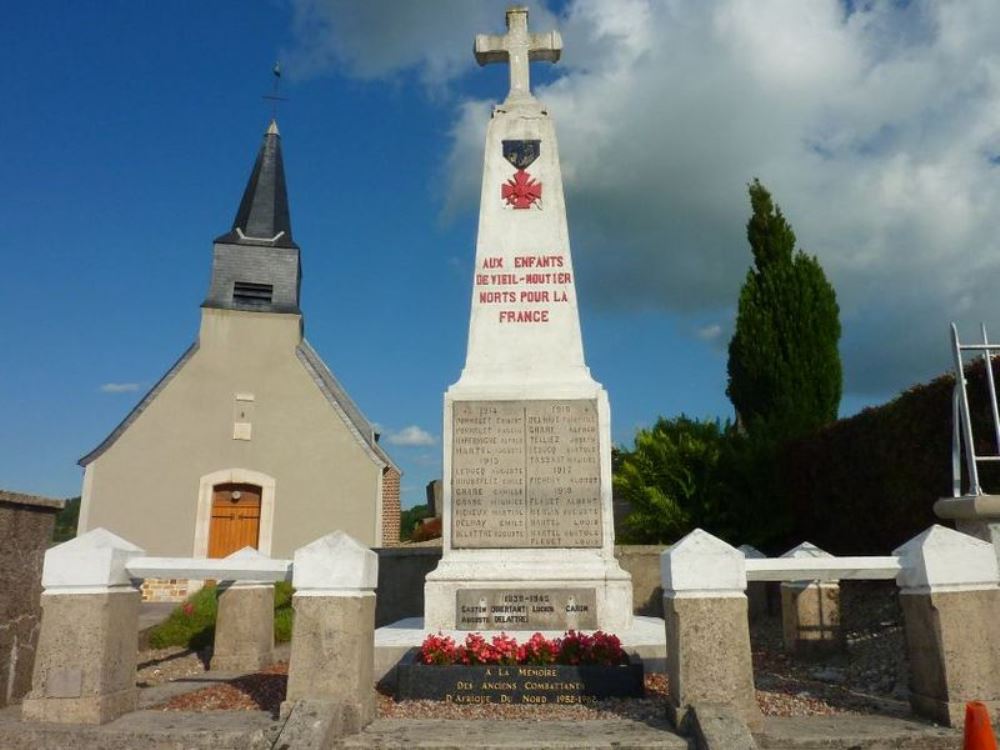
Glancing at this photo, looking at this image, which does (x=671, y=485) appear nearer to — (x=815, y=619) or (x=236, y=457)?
(x=815, y=619)

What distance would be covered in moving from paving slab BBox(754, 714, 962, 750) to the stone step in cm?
62

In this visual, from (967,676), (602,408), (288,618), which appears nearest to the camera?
(967,676)

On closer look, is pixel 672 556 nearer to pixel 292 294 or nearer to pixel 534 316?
pixel 534 316

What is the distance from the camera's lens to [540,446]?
8.15 m

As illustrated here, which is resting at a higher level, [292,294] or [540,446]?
[292,294]

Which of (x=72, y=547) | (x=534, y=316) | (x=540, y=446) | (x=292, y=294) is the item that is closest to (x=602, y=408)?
(x=540, y=446)

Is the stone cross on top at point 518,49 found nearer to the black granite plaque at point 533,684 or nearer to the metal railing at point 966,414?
the metal railing at point 966,414

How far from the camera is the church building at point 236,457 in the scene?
1814cm

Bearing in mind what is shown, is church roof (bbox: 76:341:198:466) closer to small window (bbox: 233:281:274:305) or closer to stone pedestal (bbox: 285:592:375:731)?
small window (bbox: 233:281:274:305)

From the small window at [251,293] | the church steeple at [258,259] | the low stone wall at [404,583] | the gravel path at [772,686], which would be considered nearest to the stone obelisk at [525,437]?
the gravel path at [772,686]

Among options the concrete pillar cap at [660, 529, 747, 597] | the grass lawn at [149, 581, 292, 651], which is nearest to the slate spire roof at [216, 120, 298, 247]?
the grass lawn at [149, 581, 292, 651]

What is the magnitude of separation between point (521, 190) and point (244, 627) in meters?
6.05

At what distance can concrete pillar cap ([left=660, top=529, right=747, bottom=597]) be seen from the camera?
4.94 m

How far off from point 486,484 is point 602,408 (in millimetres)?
1533
